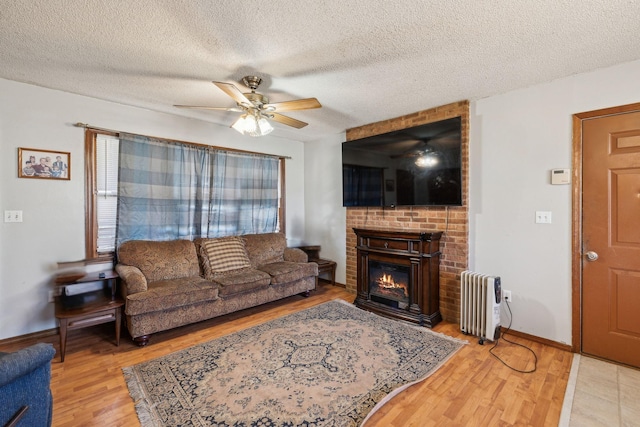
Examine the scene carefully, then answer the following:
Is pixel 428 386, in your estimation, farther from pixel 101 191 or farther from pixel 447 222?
pixel 101 191

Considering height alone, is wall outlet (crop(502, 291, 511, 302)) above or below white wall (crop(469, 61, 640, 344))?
below

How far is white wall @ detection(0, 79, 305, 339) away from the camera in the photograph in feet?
8.56

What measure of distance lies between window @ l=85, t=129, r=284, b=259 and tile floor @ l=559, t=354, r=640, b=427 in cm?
415

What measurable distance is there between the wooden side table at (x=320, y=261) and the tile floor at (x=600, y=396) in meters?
2.87

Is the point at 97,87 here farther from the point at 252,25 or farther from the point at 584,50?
the point at 584,50

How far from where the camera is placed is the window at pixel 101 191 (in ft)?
9.88

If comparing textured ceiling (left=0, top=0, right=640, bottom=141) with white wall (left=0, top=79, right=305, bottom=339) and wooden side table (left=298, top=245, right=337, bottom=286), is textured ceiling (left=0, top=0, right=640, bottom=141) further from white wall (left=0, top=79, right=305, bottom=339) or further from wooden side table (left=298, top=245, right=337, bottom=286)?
wooden side table (left=298, top=245, right=337, bottom=286)

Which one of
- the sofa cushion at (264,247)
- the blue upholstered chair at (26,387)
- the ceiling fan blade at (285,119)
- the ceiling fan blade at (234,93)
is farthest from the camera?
the sofa cushion at (264,247)

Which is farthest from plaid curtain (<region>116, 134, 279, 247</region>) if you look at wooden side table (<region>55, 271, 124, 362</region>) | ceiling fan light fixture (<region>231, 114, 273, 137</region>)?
ceiling fan light fixture (<region>231, 114, 273, 137</region>)

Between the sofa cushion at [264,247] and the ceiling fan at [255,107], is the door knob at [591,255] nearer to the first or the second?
the ceiling fan at [255,107]

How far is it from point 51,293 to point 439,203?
13.3 ft

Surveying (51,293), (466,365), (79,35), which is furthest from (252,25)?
(51,293)

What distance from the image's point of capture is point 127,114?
3227mm

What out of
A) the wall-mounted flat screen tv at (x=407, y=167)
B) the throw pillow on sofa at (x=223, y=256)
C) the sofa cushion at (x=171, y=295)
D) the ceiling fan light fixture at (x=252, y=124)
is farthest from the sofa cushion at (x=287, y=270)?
the ceiling fan light fixture at (x=252, y=124)
